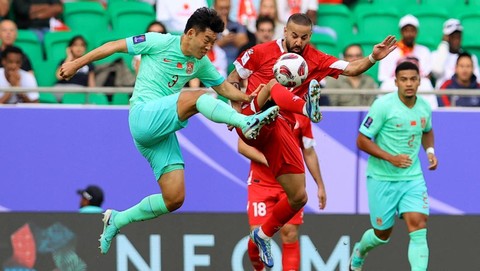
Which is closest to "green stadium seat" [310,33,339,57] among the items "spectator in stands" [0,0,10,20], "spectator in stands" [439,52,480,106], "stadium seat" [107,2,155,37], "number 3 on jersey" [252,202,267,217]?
"spectator in stands" [439,52,480,106]

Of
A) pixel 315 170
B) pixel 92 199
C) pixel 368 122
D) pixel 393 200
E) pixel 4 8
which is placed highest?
pixel 4 8

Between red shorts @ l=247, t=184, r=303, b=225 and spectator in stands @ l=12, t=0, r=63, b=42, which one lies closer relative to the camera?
red shorts @ l=247, t=184, r=303, b=225

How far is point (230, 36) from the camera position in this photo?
16.4m

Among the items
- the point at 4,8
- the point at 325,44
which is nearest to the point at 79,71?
the point at 4,8

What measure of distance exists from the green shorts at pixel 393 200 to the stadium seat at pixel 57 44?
495 centimetres

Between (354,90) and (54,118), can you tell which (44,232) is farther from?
(354,90)

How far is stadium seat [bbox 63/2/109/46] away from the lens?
16938 millimetres

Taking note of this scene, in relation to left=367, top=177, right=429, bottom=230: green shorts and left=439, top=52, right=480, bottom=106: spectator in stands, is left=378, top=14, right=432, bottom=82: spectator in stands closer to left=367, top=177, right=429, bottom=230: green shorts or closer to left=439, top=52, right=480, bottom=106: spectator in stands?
left=439, top=52, right=480, bottom=106: spectator in stands

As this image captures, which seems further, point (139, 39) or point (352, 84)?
point (352, 84)

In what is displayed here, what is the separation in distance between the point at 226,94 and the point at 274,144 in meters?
0.63

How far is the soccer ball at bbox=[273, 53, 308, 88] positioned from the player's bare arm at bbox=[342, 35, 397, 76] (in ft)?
2.30

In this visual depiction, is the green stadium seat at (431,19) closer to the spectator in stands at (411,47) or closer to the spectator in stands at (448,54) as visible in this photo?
the spectator in stands at (448,54)

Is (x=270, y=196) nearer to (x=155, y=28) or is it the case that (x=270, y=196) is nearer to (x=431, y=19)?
(x=155, y=28)

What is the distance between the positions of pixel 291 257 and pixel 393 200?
4.15 feet
